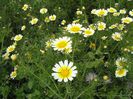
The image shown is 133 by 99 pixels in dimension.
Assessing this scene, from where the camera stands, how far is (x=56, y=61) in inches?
111

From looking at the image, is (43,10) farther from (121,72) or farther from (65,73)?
(65,73)

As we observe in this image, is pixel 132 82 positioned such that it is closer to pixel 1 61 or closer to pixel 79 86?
pixel 79 86

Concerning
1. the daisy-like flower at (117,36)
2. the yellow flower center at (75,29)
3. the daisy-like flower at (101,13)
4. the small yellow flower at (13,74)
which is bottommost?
the small yellow flower at (13,74)

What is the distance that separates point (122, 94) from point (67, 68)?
63cm

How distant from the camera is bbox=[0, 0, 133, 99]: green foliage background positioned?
8.57 feet

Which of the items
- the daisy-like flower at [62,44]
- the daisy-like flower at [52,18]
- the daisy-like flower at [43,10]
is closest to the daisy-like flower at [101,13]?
the daisy-like flower at [52,18]

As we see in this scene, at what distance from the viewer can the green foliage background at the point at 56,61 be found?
8.57 feet

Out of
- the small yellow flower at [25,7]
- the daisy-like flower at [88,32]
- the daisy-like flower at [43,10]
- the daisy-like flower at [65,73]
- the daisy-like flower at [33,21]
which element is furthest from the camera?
the small yellow flower at [25,7]

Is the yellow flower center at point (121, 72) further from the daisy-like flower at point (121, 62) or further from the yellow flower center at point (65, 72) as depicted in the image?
the yellow flower center at point (65, 72)

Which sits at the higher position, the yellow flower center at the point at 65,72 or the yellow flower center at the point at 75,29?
the yellow flower center at the point at 75,29

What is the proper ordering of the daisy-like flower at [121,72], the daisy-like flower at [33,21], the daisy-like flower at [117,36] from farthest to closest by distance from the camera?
the daisy-like flower at [33,21], the daisy-like flower at [117,36], the daisy-like flower at [121,72]

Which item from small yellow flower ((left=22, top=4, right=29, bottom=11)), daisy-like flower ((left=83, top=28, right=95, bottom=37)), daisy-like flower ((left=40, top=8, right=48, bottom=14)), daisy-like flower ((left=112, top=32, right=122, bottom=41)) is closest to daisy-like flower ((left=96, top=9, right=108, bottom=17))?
daisy-like flower ((left=112, top=32, right=122, bottom=41))

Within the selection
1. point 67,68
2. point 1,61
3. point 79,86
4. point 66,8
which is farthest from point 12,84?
point 66,8

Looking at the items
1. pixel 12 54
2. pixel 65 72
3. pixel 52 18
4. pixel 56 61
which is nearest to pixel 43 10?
pixel 52 18
